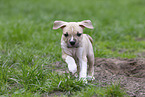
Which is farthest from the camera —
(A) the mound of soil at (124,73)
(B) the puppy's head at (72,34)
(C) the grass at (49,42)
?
(A) the mound of soil at (124,73)

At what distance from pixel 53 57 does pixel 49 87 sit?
2.15 m

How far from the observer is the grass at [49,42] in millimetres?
4297

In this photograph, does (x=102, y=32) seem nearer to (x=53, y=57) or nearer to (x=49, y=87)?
(x=53, y=57)

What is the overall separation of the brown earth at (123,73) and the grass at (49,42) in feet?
1.29

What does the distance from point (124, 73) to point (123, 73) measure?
1.1 inches

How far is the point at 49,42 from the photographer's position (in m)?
7.71

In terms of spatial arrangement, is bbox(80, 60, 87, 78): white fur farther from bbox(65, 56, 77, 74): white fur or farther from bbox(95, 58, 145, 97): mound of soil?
bbox(95, 58, 145, 97): mound of soil

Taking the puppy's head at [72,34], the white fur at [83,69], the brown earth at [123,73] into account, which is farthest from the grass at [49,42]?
the puppy's head at [72,34]

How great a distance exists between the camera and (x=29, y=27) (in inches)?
342

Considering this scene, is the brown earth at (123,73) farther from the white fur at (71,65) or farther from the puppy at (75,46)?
the white fur at (71,65)

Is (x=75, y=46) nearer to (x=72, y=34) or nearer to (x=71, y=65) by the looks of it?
(x=72, y=34)

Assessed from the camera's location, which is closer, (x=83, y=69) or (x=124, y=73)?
(x=83, y=69)

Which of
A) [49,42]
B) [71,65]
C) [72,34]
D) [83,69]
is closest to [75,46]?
[72,34]

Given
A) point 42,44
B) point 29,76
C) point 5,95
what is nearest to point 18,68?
point 29,76
